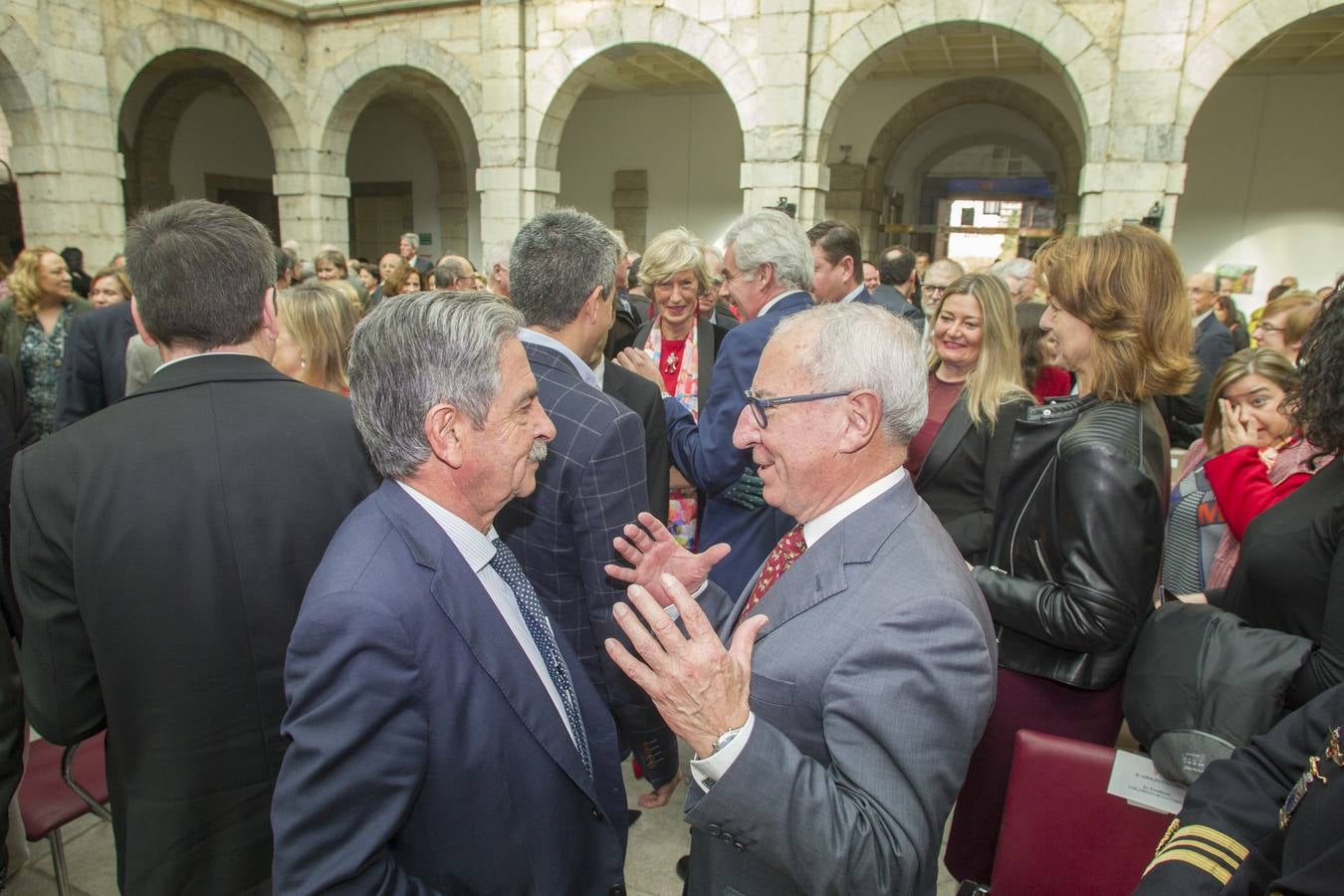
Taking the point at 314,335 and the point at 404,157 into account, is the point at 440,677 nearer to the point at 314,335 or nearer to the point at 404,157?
the point at 314,335

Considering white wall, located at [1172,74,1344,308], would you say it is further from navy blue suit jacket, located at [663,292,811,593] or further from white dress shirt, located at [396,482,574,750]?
white dress shirt, located at [396,482,574,750]

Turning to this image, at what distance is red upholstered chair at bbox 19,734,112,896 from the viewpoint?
2.12 meters

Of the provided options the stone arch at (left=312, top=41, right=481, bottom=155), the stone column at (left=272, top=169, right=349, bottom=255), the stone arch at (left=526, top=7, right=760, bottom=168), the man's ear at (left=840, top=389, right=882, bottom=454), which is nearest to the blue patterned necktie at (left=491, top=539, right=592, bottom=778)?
the man's ear at (left=840, top=389, right=882, bottom=454)

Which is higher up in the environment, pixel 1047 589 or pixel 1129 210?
pixel 1129 210

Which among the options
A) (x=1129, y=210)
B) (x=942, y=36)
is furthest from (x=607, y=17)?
(x=1129, y=210)

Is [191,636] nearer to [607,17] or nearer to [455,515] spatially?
[455,515]

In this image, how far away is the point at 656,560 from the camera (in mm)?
Answer: 1709

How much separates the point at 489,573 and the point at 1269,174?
13163mm

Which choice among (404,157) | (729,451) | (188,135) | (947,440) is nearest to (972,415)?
(947,440)

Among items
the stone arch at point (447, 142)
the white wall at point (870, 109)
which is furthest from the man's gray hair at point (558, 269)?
the stone arch at point (447, 142)

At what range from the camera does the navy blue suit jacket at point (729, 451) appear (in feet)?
8.59

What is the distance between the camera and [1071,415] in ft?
6.53

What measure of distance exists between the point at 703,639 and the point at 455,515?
592mm

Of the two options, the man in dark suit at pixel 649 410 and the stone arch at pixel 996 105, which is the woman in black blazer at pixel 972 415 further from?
the stone arch at pixel 996 105
